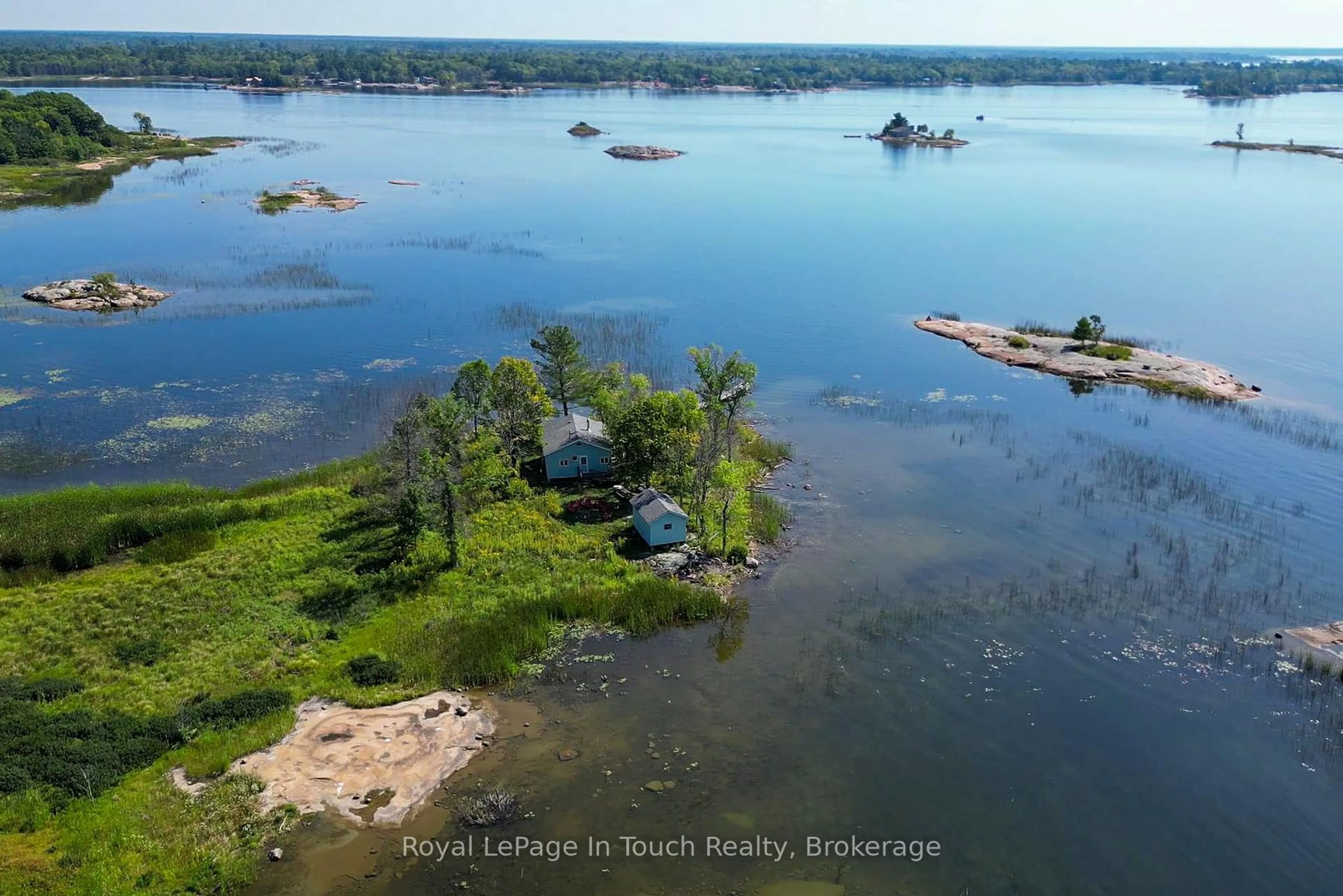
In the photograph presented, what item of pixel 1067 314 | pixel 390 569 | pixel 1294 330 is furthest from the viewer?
pixel 1067 314

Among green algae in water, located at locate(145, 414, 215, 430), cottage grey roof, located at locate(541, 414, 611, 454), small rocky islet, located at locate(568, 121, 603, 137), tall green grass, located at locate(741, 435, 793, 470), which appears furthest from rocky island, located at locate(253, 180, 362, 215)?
tall green grass, located at locate(741, 435, 793, 470)

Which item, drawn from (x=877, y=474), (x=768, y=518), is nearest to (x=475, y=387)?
(x=768, y=518)

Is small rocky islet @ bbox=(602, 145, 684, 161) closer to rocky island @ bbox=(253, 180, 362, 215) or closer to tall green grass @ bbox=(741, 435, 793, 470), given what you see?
rocky island @ bbox=(253, 180, 362, 215)

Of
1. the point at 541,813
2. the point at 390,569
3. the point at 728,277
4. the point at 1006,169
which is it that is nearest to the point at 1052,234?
the point at 728,277

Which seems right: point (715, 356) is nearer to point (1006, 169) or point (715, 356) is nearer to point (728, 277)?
point (728, 277)

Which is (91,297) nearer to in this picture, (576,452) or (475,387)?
(475,387)

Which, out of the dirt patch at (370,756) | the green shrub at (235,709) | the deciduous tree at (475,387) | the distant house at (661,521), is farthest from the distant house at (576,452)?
the green shrub at (235,709)
